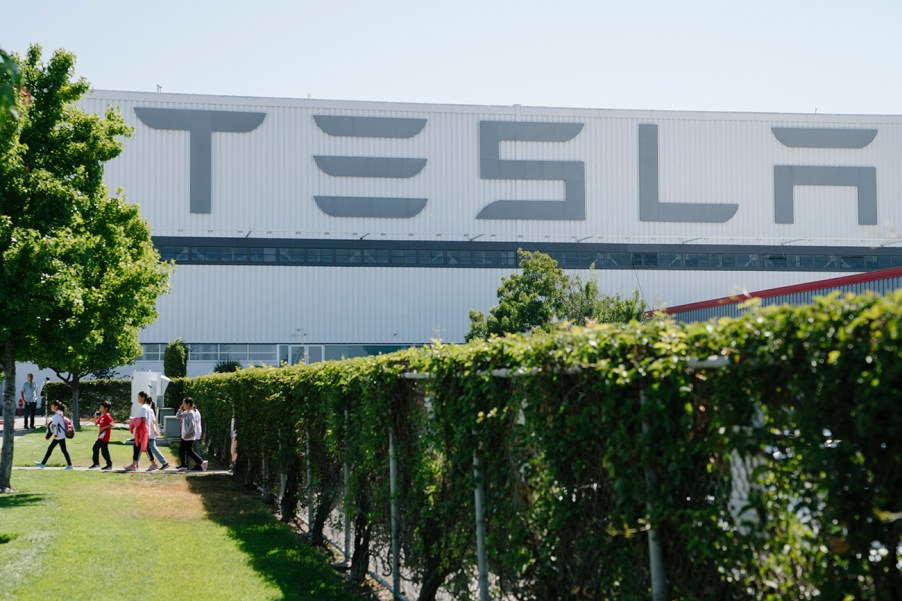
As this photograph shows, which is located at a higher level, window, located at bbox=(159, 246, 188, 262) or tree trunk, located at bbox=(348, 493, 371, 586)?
window, located at bbox=(159, 246, 188, 262)

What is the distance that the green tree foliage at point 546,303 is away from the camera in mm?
36344

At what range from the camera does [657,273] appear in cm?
5103

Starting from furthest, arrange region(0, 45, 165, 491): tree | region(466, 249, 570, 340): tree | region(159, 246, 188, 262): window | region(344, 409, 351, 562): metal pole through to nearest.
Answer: region(159, 246, 188, 262): window
region(466, 249, 570, 340): tree
region(0, 45, 165, 491): tree
region(344, 409, 351, 562): metal pole

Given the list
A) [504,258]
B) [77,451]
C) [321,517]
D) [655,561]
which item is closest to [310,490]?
[321,517]

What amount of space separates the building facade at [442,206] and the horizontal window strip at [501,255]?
0.10 m

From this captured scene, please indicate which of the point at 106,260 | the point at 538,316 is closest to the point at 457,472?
the point at 106,260

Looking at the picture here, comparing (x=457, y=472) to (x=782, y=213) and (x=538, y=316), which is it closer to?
(x=538, y=316)

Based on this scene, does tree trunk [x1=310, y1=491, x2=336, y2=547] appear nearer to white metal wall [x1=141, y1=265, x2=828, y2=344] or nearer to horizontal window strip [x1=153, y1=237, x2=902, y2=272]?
white metal wall [x1=141, y1=265, x2=828, y2=344]

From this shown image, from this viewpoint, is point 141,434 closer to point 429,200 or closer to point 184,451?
point 184,451

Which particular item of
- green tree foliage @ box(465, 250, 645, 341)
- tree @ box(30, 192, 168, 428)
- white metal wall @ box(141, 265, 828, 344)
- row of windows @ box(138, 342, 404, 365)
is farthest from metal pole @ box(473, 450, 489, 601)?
row of windows @ box(138, 342, 404, 365)

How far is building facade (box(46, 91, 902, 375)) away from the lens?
48.5 meters

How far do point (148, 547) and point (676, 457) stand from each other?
8.10 meters

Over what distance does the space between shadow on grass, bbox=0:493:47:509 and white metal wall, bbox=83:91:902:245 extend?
35.0m

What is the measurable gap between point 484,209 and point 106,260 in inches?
1371
